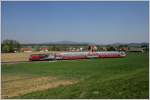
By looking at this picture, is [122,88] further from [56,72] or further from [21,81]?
[56,72]

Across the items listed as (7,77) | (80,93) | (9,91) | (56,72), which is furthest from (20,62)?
(80,93)

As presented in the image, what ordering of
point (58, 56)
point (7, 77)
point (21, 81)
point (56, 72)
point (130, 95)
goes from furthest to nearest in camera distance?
point (58, 56) → point (56, 72) → point (7, 77) → point (21, 81) → point (130, 95)

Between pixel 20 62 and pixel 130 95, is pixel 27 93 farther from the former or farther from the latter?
pixel 20 62

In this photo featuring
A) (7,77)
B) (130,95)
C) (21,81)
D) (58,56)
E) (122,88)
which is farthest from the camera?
(58,56)

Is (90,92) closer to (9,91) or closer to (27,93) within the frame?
(27,93)

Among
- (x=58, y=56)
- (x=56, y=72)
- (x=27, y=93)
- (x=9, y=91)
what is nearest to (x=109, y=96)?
(x=27, y=93)

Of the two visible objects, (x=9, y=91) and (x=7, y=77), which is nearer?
(x=9, y=91)

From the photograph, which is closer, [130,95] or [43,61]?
[130,95]

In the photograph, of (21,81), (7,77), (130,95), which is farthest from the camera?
(7,77)

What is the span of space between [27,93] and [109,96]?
838 millimetres

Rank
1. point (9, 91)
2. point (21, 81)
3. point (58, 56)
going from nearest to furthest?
Result: point (9, 91) < point (21, 81) < point (58, 56)

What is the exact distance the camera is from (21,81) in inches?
139

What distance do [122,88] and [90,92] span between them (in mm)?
309

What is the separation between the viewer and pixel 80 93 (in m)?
2.51
